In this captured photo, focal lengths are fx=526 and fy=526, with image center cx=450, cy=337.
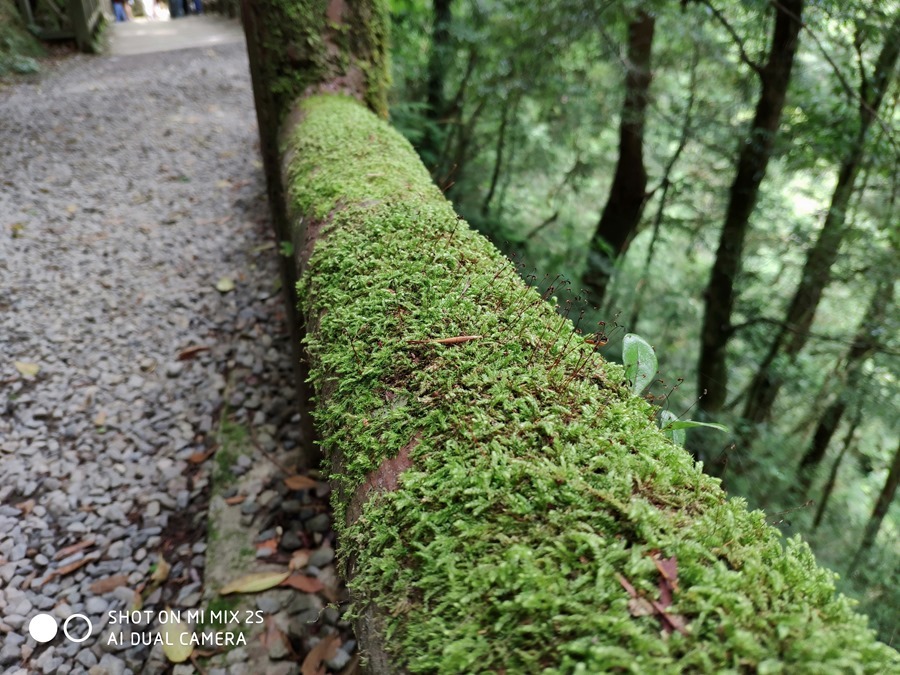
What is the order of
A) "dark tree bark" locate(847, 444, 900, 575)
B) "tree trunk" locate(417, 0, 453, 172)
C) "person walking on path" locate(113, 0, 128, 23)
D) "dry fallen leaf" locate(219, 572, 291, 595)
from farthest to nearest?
"person walking on path" locate(113, 0, 128, 23), "tree trunk" locate(417, 0, 453, 172), "dark tree bark" locate(847, 444, 900, 575), "dry fallen leaf" locate(219, 572, 291, 595)

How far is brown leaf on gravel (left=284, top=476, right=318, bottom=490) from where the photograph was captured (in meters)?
3.72

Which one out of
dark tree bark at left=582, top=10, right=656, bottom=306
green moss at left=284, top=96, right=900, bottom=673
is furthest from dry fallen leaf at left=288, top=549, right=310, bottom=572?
dark tree bark at left=582, top=10, right=656, bottom=306

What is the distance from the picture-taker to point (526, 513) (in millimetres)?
1078

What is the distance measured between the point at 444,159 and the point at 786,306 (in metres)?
5.33

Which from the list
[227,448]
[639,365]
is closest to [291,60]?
Result: [227,448]

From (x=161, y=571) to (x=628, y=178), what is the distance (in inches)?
275

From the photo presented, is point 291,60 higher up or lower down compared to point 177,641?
higher up

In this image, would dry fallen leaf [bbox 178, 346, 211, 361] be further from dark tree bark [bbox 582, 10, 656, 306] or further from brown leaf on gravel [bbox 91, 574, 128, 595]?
dark tree bark [bbox 582, 10, 656, 306]

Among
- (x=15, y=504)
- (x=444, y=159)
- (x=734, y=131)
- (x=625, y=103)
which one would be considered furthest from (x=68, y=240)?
(x=734, y=131)

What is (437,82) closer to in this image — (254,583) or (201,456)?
(201,456)

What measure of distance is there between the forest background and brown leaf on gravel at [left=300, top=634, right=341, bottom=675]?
289 centimetres

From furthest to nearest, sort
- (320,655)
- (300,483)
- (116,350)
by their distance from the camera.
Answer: (116,350) → (300,483) → (320,655)

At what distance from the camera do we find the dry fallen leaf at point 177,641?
2.75 m

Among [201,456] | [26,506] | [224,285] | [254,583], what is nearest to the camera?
[254,583]
